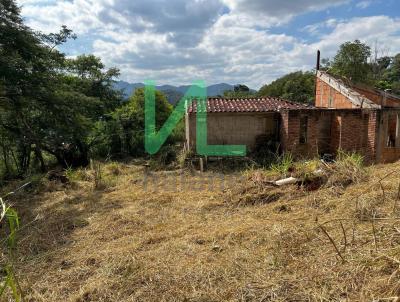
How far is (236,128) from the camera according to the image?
39.7 ft

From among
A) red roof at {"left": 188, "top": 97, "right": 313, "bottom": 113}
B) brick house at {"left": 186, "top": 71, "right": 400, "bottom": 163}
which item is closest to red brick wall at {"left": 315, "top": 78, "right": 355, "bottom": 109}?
brick house at {"left": 186, "top": 71, "right": 400, "bottom": 163}

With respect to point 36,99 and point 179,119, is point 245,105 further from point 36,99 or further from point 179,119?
point 36,99

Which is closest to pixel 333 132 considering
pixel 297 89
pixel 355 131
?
pixel 355 131

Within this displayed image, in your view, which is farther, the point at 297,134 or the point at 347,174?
the point at 297,134

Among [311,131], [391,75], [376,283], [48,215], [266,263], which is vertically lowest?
[48,215]

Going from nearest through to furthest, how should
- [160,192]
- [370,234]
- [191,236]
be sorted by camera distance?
[370,234]
[191,236]
[160,192]

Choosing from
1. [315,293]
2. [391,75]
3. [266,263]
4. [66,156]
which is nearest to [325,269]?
[315,293]

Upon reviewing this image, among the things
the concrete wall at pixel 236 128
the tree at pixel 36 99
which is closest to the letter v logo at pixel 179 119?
the concrete wall at pixel 236 128

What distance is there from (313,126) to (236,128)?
2.86 m

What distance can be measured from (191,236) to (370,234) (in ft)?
7.86

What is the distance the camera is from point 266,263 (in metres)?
3.37

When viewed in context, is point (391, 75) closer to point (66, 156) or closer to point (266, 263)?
point (66, 156)

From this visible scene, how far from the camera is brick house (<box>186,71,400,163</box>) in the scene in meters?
10.3

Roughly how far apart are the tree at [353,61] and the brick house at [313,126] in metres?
12.7
